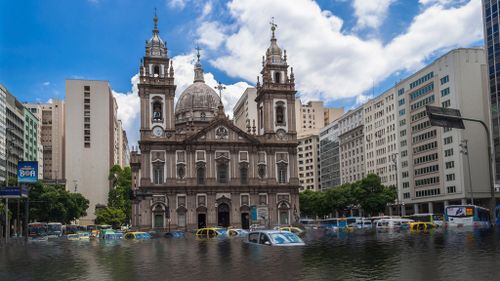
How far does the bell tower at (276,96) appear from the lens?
8881cm

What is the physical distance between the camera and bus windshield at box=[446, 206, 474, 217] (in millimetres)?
61625

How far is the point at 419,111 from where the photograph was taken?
344 feet

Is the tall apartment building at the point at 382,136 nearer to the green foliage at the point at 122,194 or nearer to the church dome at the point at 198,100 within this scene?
the church dome at the point at 198,100

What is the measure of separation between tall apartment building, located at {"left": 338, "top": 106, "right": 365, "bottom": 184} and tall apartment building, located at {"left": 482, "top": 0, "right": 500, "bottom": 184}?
2244 inches

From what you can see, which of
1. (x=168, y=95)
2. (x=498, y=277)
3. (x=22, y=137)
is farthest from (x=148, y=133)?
(x=498, y=277)

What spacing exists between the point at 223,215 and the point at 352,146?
6243cm

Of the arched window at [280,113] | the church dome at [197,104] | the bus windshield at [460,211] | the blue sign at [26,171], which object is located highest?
the church dome at [197,104]

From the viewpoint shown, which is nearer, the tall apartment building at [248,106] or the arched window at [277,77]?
the arched window at [277,77]

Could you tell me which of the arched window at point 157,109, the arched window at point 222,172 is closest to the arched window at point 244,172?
the arched window at point 222,172

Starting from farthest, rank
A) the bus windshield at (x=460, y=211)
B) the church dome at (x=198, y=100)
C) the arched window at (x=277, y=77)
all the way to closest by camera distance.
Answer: the church dome at (x=198, y=100), the arched window at (x=277, y=77), the bus windshield at (x=460, y=211)

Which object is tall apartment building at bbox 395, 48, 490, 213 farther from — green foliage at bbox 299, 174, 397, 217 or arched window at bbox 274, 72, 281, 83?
arched window at bbox 274, 72, 281, 83

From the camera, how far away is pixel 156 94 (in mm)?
86188

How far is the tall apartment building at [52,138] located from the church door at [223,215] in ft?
324

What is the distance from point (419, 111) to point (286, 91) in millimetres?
28684
